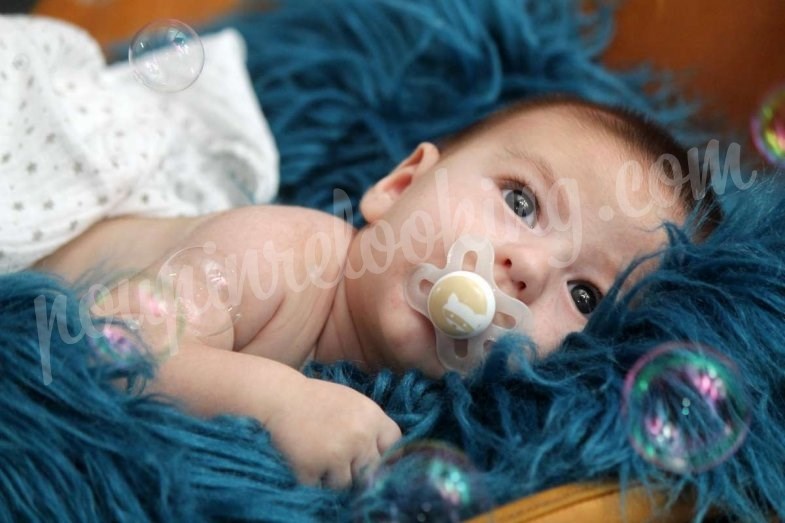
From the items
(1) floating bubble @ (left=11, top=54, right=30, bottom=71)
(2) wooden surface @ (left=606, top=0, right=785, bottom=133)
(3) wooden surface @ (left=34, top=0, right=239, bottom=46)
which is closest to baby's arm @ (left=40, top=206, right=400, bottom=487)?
(1) floating bubble @ (left=11, top=54, right=30, bottom=71)

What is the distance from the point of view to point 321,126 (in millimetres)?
1404

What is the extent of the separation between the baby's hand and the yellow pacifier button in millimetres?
115

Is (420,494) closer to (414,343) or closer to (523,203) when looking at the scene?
(414,343)

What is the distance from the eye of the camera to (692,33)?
4.66ft

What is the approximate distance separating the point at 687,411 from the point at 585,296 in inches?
7.1

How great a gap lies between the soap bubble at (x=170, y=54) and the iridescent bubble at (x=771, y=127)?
0.71 m

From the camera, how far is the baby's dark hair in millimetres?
1002

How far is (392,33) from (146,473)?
900 mm

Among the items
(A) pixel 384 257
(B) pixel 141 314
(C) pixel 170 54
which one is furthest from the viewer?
(C) pixel 170 54

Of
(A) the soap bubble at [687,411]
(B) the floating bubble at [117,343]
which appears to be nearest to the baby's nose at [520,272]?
(A) the soap bubble at [687,411]

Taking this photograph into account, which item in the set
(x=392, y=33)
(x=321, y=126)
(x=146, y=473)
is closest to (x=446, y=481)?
(x=146, y=473)

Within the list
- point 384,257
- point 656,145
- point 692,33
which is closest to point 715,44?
point 692,33

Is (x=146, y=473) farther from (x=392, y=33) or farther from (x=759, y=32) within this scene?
(x=759, y=32)

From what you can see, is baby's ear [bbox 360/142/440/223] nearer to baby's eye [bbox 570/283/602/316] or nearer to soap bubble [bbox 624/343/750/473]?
baby's eye [bbox 570/283/602/316]
